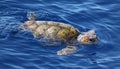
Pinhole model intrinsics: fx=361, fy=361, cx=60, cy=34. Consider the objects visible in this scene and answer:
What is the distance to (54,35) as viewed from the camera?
40.9ft

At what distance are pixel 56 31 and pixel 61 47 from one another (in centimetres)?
72

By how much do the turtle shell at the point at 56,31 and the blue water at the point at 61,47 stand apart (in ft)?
1.44

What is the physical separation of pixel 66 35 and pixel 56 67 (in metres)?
2.00

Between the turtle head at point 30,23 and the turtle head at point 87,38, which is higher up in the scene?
the turtle head at point 30,23

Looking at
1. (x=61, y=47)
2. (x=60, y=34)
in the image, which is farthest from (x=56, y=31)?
(x=61, y=47)

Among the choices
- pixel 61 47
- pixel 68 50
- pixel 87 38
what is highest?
pixel 87 38

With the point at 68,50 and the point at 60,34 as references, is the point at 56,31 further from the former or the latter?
the point at 68,50

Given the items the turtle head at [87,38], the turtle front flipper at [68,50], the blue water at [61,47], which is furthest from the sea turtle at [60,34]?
the blue water at [61,47]

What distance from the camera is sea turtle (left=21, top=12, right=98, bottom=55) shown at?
1229cm

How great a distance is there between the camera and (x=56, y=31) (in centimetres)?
1245

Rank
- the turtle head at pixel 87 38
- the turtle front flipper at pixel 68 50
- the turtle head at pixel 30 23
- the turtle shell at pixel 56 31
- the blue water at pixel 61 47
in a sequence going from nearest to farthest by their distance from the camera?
1. the blue water at pixel 61 47
2. the turtle front flipper at pixel 68 50
3. the turtle head at pixel 87 38
4. the turtle shell at pixel 56 31
5. the turtle head at pixel 30 23

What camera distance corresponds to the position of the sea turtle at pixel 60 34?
40.3 ft

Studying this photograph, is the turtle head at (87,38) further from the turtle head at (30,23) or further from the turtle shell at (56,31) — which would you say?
the turtle head at (30,23)

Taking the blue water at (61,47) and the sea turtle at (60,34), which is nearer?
the blue water at (61,47)
